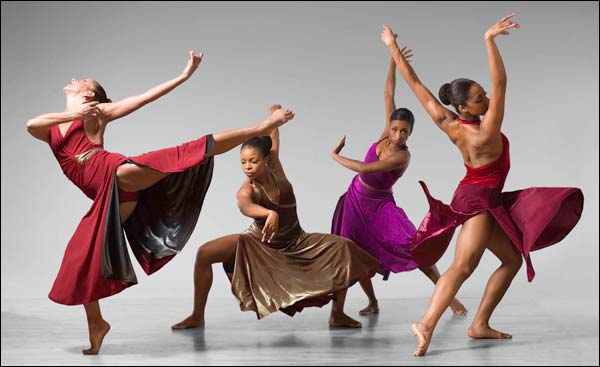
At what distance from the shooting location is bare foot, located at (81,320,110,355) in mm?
5312

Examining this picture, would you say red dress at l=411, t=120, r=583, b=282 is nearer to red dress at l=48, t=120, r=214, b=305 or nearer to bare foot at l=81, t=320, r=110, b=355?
red dress at l=48, t=120, r=214, b=305

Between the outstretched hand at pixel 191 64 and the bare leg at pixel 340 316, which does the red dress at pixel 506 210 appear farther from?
the outstretched hand at pixel 191 64

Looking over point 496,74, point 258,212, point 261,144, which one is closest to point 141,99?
point 261,144

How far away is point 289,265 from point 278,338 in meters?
0.42

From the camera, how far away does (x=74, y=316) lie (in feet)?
22.0

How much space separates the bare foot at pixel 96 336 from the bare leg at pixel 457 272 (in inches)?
61.5

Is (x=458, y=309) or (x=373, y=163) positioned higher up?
(x=373, y=163)

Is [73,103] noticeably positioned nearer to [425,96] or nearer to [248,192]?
→ [248,192]

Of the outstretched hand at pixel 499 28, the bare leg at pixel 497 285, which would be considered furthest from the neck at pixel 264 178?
the outstretched hand at pixel 499 28

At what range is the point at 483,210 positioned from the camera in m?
5.39

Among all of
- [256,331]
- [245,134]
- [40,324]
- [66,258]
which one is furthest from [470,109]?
[40,324]

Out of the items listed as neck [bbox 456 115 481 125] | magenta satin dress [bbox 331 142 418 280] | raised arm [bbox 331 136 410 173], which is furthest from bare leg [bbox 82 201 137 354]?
neck [bbox 456 115 481 125]

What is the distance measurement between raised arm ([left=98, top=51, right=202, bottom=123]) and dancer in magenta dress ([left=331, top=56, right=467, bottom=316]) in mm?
1341

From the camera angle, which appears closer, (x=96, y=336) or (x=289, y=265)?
(x=96, y=336)
